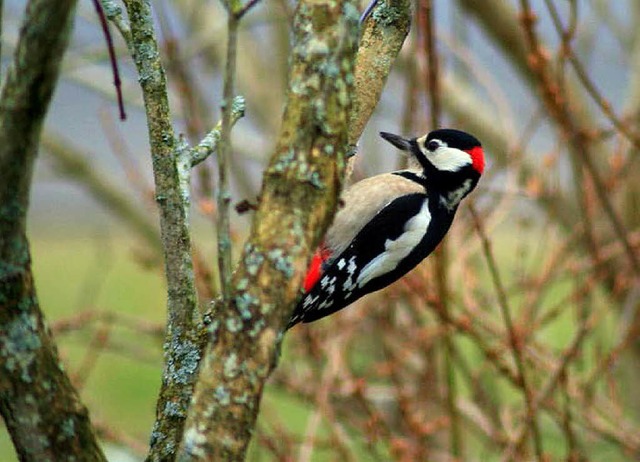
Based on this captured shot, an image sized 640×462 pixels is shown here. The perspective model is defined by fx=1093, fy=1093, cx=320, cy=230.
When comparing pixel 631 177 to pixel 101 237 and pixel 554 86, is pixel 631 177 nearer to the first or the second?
pixel 554 86

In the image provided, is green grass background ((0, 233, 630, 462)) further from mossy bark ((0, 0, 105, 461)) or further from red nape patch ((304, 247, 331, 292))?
mossy bark ((0, 0, 105, 461))

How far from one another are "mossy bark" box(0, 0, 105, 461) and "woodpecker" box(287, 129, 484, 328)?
98 cm

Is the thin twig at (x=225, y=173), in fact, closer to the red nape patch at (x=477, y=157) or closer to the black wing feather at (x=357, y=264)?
the black wing feather at (x=357, y=264)

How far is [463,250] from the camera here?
3.94 metres

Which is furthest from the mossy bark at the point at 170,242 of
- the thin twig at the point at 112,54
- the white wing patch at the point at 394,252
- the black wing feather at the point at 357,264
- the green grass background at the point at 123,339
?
the green grass background at the point at 123,339

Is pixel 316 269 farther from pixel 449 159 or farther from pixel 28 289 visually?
pixel 28 289

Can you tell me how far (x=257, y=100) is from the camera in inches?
218

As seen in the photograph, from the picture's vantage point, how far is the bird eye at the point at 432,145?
279 cm

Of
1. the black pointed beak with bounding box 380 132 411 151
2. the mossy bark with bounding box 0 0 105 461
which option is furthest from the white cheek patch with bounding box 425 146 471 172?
the mossy bark with bounding box 0 0 105 461

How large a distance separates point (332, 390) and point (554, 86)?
4.37 ft

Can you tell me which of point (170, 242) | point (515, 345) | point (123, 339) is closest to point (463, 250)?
Answer: point (515, 345)

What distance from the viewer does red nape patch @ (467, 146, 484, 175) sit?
109 inches

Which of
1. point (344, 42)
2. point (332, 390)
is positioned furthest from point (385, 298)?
point (344, 42)

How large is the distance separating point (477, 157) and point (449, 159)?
7 cm
